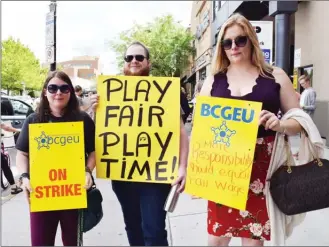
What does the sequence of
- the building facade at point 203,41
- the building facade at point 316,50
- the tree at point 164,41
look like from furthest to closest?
the tree at point 164,41
the building facade at point 203,41
the building facade at point 316,50

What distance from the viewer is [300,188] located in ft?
7.27

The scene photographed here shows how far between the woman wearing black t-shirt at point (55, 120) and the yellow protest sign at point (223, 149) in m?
0.72

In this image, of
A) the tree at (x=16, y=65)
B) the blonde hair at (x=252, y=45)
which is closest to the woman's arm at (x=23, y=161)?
the blonde hair at (x=252, y=45)

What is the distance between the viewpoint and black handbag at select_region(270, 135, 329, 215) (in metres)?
2.21

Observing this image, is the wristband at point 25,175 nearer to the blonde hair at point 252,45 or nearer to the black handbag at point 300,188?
the blonde hair at point 252,45

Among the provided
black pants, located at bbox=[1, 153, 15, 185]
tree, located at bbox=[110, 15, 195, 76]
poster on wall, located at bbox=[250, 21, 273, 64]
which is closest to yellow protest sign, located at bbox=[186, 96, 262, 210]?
poster on wall, located at bbox=[250, 21, 273, 64]

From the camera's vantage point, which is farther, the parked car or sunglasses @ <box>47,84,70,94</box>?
the parked car

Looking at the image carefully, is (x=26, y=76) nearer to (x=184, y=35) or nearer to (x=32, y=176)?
(x=184, y=35)

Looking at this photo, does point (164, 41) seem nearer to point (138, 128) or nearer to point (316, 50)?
point (316, 50)

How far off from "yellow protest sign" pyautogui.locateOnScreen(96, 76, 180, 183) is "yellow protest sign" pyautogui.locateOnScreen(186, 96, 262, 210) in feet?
0.73

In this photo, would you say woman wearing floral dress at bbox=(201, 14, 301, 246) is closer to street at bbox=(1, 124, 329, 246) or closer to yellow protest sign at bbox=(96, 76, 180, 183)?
yellow protest sign at bbox=(96, 76, 180, 183)

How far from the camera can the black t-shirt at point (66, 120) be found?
256 cm

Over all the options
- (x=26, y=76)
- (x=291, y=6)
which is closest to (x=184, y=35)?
(x=26, y=76)

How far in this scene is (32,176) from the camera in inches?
101
